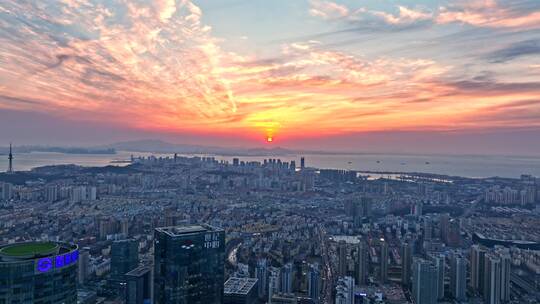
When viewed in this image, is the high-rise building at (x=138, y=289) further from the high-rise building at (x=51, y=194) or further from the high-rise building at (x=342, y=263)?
the high-rise building at (x=51, y=194)

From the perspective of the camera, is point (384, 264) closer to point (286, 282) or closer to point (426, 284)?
point (426, 284)

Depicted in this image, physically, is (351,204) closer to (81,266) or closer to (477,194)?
(477,194)

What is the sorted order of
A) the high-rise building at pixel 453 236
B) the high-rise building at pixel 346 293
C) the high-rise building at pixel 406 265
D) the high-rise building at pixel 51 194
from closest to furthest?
the high-rise building at pixel 346 293
the high-rise building at pixel 406 265
the high-rise building at pixel 453 236
the high-rise building at pixel 51 194

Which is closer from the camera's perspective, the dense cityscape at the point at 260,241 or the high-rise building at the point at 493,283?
the dense cityscape at the point at 260,241

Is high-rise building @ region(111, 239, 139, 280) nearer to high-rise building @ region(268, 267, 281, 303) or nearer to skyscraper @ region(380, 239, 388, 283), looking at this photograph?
high-rise building @ region(268, 267, 281, 303)

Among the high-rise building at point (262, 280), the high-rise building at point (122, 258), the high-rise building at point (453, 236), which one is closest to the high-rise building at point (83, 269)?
the high-rise building at point (122, 258)

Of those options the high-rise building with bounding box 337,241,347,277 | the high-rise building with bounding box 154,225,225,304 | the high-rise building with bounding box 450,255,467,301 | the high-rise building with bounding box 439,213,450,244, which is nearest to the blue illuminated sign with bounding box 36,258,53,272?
the high-rise building with bounding box 154,225,225,304

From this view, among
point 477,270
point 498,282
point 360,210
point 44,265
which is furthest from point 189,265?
point 360,210
